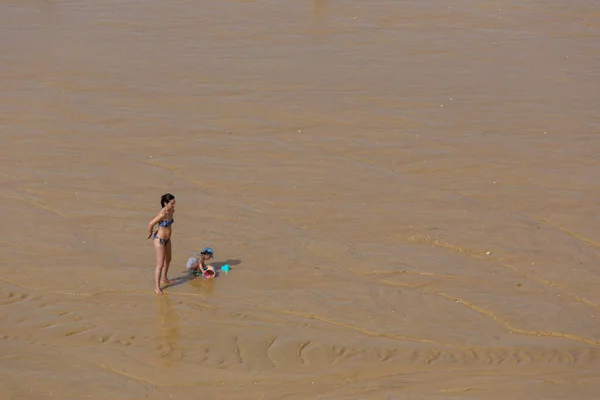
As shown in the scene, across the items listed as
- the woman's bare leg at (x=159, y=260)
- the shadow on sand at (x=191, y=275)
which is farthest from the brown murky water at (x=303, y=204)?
the woman's bare leg at (x=159, y=260)

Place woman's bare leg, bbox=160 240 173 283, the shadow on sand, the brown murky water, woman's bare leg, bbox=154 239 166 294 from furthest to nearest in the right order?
the shadow on sand, woman's bare leg, bbox=160 240 173 283, woman's bare leg, bbox=154 239 166 294, the brown murky water

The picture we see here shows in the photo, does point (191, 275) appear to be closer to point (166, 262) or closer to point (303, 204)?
point (166, 262)

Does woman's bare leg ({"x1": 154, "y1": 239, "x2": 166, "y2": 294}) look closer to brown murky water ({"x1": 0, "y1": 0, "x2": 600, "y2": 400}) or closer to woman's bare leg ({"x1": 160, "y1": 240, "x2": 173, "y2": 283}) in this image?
woman's bare leg ({"x1": 160, "y1": 240, "x2": 173, "y2": 283})

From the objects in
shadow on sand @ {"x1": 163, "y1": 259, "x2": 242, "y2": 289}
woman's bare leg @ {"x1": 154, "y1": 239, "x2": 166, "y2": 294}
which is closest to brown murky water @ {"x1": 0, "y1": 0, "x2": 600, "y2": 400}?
shadow on sand @ {"x1": 163, "y1": 259, "x2": 242, "y2": 289}

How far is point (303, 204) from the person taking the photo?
10.5 meters

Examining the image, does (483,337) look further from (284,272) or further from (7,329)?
(7,329)

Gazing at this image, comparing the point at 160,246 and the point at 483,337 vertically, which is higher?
the point at 160,246

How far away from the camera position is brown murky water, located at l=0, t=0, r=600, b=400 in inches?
296

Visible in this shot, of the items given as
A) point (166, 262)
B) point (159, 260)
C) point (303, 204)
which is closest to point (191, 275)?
point (166, 262)

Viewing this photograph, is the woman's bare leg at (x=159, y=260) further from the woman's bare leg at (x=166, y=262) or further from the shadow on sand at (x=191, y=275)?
the shadow on sand at (x=191, y=275)

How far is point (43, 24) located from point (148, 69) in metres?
3.46

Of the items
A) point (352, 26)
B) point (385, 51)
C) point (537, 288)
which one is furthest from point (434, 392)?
point (352, 26)

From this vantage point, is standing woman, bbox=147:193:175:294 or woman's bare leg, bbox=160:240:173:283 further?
woman's bare leg, bbox=160:240:173:283

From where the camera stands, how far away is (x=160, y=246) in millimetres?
8477
